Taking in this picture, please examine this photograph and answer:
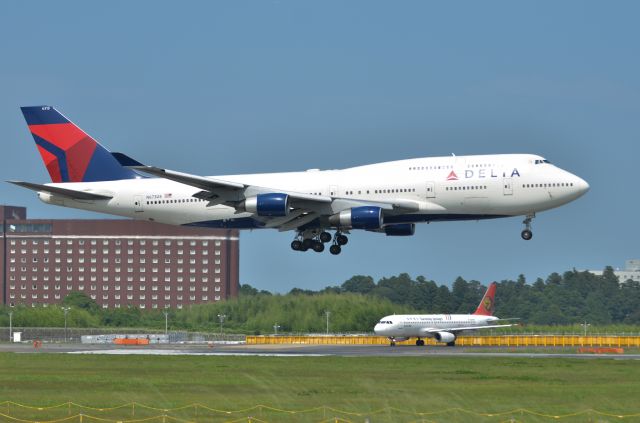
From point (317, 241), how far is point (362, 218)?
735cm

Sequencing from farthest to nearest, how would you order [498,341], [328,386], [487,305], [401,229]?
[487,305] < [498,341] < [401,229] < [328,386]

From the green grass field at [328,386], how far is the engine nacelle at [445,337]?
32.7m

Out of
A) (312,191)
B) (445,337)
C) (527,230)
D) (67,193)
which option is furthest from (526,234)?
(445,337)

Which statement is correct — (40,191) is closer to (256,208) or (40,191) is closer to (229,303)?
(256,208)

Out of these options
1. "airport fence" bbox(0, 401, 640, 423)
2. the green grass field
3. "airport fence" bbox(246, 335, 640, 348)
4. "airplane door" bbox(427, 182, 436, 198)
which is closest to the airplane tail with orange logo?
"airport fence" bbox(246, 335, 640, 348)

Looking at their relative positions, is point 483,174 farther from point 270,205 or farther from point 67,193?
point 67,193

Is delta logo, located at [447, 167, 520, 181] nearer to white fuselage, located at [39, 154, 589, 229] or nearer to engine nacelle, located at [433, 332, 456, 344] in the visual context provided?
white fuselage, located at [39, 154, 589, 229]

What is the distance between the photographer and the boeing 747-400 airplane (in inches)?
2763

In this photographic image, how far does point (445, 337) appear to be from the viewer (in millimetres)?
106438

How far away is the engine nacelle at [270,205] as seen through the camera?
72188 mm

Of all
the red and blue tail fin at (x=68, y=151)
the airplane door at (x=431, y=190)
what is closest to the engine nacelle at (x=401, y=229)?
the airplane door at (x=431, y=190)

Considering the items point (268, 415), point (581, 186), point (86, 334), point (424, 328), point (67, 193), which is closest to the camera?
point (268, 415)

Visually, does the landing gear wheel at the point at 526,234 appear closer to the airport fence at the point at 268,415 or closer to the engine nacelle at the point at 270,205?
the engine nacelle at the point at 270,205

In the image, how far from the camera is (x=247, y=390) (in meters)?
54.1
